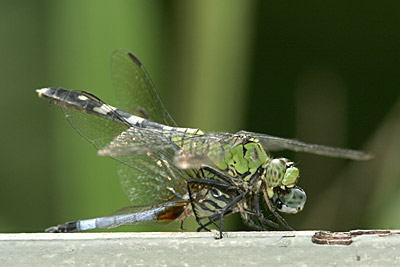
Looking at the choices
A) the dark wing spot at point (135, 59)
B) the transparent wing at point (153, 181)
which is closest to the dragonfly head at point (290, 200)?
the transparent wing at point (153, 181)

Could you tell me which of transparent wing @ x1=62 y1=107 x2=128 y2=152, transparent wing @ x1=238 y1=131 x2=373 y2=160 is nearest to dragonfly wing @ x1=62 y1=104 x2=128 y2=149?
transparent wing @ x1=62 y1=107 x2=128 y2=152

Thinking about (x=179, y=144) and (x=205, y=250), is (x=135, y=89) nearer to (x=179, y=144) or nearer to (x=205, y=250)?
(x=179, y=144)

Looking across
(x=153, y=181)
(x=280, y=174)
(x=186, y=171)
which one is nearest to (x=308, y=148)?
(x=280, y=174)

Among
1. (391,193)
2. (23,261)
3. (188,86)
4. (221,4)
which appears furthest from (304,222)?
(23,261)

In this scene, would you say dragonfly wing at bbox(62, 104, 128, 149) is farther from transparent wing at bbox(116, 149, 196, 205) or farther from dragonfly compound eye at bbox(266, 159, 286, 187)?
dragonfly compound eye at bbox(266, 159, 286, 187)

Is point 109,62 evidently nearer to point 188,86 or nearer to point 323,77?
point 188,86

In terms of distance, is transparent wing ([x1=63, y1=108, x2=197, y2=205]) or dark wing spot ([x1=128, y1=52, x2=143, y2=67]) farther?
dark wing spot ([x1=128, y1=52, x2=143, y2=67])
